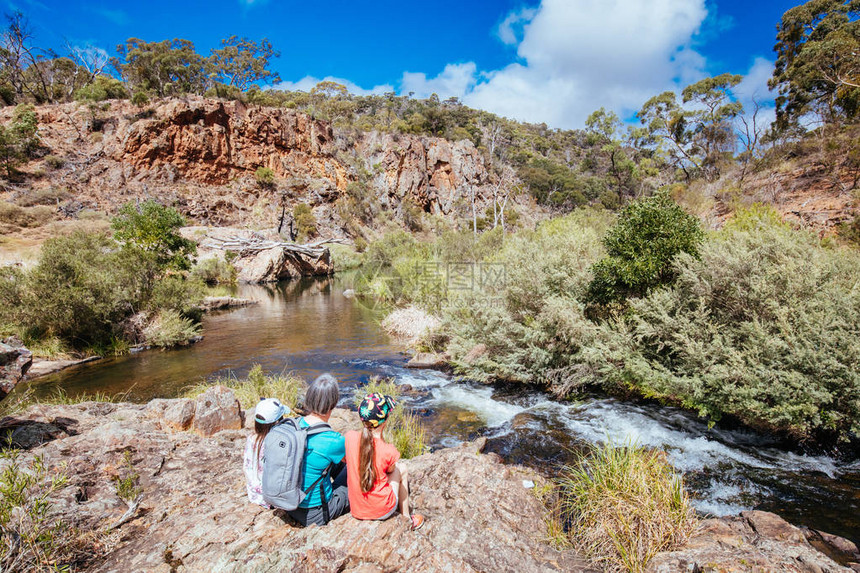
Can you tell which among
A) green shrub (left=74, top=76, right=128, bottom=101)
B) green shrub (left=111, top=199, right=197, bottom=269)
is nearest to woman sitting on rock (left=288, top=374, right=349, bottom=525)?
green shrub (left=111, top=199, right=197, bottom=269)

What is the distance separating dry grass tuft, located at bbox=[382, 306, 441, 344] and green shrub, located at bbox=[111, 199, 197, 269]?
1313cm

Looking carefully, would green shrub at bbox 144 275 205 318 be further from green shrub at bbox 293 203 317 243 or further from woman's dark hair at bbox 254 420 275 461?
green shrub at bbox 293 203 317 243

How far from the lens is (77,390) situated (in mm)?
10500

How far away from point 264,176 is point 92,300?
43090mm

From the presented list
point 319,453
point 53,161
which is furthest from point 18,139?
point 319,453

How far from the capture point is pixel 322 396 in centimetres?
342

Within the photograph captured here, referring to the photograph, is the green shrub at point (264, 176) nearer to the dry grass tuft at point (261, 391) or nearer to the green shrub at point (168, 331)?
the green shrub at point (168, 331)

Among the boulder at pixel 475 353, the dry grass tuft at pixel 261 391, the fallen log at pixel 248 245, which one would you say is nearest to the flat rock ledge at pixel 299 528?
the dry grass tuft at pixel 261 391

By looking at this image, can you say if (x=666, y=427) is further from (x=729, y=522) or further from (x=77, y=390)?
(x=77, y=390)

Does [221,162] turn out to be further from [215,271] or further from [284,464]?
[284,464]

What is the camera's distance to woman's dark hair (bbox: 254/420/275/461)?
3.43 meters

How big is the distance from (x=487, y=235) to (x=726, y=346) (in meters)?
20.2

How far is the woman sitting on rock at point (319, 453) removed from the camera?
11.2 feet

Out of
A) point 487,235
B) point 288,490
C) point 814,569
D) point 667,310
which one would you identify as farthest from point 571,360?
point 487,235
